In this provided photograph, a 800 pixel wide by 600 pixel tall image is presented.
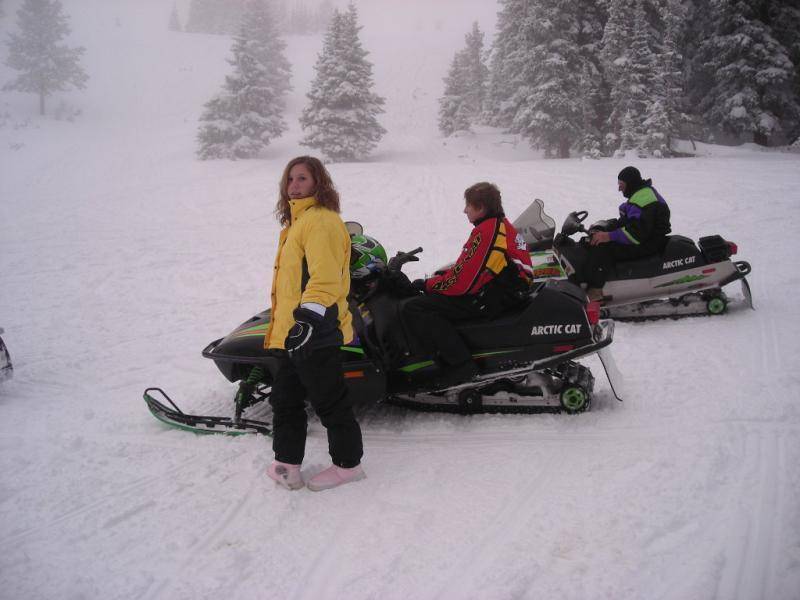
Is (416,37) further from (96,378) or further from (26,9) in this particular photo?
(96,378)

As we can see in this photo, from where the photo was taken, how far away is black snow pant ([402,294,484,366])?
357cm

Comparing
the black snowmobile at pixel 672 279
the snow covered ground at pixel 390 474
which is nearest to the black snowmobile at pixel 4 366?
the snow covered ground at pixel 390 474

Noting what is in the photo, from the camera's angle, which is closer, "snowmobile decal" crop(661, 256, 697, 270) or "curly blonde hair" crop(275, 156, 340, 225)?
"curly blonde hair" crop(275, 156, 340, 225)

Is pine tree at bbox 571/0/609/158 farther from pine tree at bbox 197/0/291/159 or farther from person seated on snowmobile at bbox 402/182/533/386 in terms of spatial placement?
person seated on snowmobile at bbox 402/182/533/386

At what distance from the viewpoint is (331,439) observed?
301 centimetres

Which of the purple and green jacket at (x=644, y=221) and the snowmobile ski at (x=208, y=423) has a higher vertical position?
the purple and green jacket at (x=644, y=221)

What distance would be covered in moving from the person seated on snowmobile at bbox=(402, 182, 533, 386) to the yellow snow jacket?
0.80 m

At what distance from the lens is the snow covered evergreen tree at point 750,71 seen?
754 inches

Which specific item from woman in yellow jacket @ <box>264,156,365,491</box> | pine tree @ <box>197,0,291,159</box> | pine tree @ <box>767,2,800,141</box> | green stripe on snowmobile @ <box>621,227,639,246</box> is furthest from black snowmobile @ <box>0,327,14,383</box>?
pine tree @ <box>767,2,800,141</box>

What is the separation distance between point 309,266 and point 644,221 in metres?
4.36

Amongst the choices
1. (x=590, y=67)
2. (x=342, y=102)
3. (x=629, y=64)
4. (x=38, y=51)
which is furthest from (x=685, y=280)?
(x=38, y=51)

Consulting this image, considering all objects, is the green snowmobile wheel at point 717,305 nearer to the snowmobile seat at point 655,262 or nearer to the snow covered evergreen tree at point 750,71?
the snowmobile seat at point 655,262

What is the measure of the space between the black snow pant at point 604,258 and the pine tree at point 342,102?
680 inches

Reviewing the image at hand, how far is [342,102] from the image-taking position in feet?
72.7
